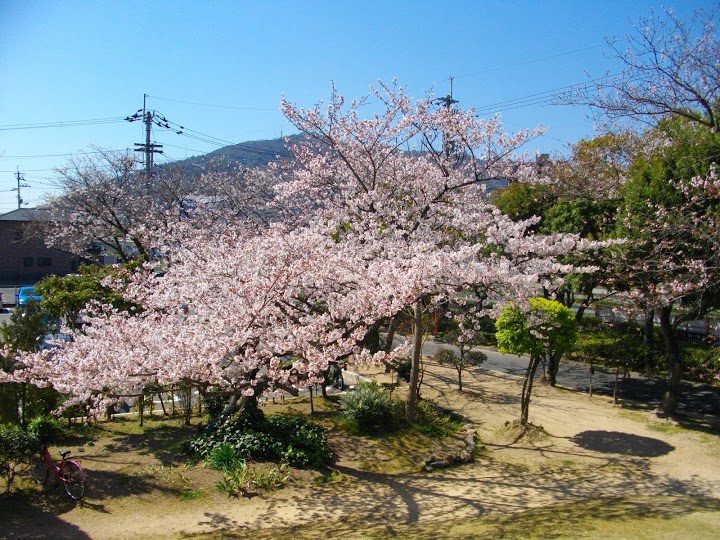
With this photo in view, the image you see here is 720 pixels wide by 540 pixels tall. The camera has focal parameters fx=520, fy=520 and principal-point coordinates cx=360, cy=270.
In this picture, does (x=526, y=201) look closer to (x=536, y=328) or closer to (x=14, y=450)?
(x=536, y=328)

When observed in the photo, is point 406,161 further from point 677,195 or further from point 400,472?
point 400,472

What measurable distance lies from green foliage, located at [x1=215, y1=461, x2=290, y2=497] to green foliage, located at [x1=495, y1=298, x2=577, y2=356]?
4.74m

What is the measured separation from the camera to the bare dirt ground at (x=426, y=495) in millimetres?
6238

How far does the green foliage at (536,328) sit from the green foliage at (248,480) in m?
4.74

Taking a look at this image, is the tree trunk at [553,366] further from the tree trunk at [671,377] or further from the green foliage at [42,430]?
the green foliage at [42,430]

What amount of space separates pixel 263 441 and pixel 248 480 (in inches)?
39.3

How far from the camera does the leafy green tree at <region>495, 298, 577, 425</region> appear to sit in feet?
31.5

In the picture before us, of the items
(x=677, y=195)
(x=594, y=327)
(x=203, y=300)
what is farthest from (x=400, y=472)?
(x=594, y=327)

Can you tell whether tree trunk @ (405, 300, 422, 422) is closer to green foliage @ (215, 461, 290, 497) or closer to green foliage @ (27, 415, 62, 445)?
green foliage @ (215, 461, 290, 497)

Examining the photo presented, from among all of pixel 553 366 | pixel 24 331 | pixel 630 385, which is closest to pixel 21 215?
pixel 24 331

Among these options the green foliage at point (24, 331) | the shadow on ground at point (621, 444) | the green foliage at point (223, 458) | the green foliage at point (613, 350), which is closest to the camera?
the green foliage at point (223, 458)

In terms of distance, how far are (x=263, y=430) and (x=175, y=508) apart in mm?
2088

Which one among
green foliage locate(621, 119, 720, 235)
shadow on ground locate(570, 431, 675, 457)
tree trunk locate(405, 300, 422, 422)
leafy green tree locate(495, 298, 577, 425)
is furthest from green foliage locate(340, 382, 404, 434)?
green foliage locate(621, 119, 720, 235)

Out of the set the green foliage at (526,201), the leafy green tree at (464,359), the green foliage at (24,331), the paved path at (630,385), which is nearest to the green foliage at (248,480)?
the green foliage at (24,331)
